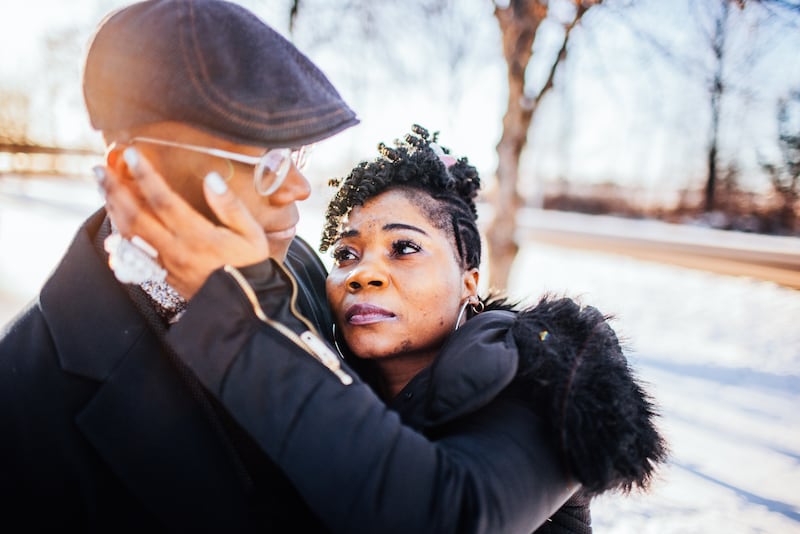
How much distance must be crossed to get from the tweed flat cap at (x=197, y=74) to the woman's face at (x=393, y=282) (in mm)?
617

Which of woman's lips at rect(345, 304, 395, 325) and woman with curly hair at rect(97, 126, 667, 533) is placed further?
woman's lips at rect(345, 304, 395, 325)

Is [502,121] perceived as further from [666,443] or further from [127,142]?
[127,142]

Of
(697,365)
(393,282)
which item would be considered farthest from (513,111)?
(697,365)

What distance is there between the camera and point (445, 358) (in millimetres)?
1543

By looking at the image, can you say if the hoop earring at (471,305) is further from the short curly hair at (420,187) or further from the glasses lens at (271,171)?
the glasses lens at (271,171)

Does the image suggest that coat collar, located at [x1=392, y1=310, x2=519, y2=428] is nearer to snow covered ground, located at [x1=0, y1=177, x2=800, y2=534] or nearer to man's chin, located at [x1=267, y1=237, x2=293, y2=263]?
snow covered ground, located at [x1=0, y1=177, x2=800, y2=534]

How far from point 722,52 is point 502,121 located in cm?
150

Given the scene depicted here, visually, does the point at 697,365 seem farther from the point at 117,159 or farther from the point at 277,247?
the point at 117,159

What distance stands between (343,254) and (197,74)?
35.5 inches

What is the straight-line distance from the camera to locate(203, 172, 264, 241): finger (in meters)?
1.24

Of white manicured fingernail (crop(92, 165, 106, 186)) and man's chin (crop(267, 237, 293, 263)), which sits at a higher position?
white manicured fingernail (crop(92, 165, 106, 186))

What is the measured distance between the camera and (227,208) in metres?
1.26

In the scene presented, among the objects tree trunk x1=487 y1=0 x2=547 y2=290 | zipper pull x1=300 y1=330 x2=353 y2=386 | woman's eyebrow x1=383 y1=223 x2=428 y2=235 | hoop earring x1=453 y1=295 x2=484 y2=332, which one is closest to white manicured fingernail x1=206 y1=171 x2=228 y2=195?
zipper pull x1=300 y1=330 x2=353 y2=386

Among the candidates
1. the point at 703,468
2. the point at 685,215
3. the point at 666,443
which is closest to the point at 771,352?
the point at 703,468
